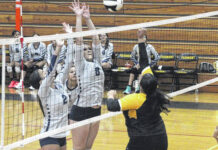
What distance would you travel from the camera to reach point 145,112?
4.32 metres

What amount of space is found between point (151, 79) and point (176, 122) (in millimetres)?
5086

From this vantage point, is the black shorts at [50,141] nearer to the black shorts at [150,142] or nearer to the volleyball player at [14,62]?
the black shorts at [150,142]

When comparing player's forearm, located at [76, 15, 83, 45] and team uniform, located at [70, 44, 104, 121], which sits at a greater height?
player's forearm, located at [76, 15, 83, 45]

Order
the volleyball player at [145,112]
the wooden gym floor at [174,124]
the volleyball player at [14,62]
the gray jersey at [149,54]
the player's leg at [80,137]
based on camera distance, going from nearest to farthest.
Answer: the volleyball player at [145,112] < the player's leg at [80,137] < the wooden gym floor at [174,124] < the gray jersey at [149,54] < the volleyball player at [14,62]

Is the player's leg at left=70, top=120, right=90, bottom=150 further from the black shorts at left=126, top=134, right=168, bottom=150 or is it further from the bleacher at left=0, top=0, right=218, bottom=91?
the bleacher at left=0, top=0, right=218, bottom=91

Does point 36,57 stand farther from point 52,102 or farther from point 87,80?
point 52,102

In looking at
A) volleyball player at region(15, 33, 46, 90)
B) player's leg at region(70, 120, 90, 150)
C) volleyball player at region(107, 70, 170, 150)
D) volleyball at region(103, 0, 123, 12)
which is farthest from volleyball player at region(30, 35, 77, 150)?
volleyball player at region(15, 33, 46, 90)

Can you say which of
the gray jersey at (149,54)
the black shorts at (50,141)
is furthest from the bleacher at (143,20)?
the black shorts at (50,141)

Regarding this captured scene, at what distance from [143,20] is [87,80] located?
26.7ft

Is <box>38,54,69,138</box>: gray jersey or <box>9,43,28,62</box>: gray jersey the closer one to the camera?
<box>38,54,69,138</box>: gray jersey

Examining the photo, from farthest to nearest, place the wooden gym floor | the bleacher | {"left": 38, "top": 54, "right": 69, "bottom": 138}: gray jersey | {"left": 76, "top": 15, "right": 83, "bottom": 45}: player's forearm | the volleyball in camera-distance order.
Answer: the bleacher < the volleyball < the wooden gym floor < {"left": 76, "top": 15, "right": 83, "bottom": 45}: player's forearm < {"left": 38, "top": 54, "right": 69, "bottom": 138}: gray jersey

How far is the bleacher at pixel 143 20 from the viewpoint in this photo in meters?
12.6

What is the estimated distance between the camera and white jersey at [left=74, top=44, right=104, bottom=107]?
5.69 metres

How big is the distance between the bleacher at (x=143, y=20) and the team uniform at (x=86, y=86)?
6.56 m
